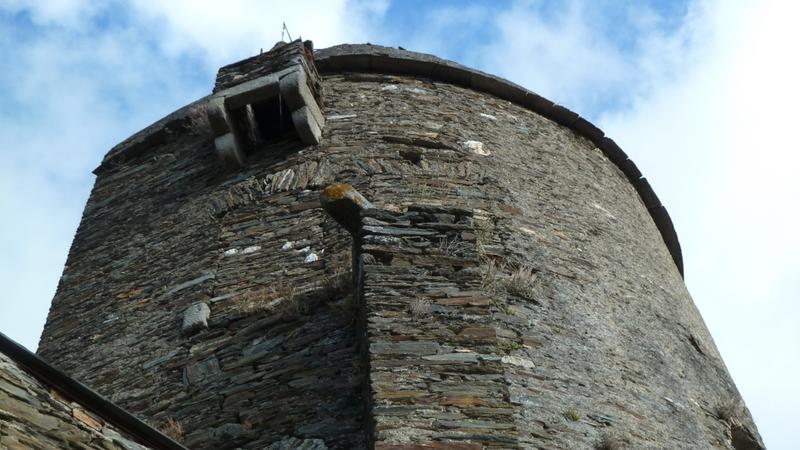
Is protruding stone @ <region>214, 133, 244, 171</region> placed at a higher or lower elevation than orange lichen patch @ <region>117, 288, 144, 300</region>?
higher

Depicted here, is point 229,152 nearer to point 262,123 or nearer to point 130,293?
point 262,123

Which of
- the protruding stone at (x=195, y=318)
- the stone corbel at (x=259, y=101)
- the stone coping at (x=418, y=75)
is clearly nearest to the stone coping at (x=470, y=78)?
the stone coping at (x=418, y=75)

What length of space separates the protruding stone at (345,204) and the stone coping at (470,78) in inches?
121

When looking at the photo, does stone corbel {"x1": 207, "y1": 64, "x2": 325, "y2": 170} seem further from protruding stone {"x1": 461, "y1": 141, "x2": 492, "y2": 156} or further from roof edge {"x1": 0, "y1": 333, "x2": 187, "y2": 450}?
roof edge {"x1": 0, "y1": 333, "x2": 187, "y2": 450}

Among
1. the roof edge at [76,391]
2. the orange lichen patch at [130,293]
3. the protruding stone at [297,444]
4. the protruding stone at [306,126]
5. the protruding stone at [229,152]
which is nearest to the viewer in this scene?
the roof edge at [76,391]

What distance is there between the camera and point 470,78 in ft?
33.0

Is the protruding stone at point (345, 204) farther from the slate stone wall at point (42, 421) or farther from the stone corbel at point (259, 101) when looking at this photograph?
the slate stone wall at point (42, 421)

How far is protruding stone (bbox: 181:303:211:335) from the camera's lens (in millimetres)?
7523

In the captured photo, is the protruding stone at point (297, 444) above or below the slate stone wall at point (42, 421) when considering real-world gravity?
above

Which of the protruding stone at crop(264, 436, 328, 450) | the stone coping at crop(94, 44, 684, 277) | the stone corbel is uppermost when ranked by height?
the stone coping at crop(94, 44, 684, 277)

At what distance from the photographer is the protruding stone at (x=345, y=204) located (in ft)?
23.0

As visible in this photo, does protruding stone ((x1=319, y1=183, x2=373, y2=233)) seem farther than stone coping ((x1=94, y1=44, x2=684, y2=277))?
No

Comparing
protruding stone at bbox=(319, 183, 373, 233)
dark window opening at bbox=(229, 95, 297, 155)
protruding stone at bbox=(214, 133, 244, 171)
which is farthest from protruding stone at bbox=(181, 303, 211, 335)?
dark window opening at bbox=(229, 95, 297, 155)

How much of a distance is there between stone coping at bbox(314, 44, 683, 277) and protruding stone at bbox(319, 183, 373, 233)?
3.06 m
